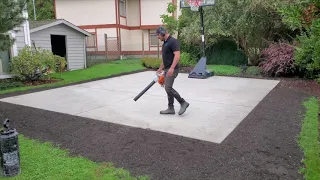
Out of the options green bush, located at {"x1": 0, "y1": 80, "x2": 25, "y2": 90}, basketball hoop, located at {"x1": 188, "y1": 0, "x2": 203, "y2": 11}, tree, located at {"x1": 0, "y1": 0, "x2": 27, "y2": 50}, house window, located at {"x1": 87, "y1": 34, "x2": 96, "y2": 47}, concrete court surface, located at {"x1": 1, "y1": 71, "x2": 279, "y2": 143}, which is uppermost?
basketball hoop, located at {"x1": 188, "y1": 0, "x2": 203, "y2": 11}

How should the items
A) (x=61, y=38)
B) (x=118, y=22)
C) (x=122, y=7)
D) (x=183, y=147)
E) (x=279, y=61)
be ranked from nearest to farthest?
(x=183, y=147), (x=279, y=61), (x=61, y=38), (x=118, y=22), (x=122, y=7)

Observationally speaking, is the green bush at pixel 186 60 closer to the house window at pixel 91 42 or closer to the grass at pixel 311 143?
the grass at pixel 311 143

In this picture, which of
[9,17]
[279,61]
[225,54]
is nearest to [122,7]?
[225,54]

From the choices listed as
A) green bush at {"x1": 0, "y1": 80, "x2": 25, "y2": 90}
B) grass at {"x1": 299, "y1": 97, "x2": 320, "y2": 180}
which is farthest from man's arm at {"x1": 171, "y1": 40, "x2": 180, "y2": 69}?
green bush at {"x1": 0, "y1": 80, "x2": 25, "y2": 90}

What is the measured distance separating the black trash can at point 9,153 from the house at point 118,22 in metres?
16.6

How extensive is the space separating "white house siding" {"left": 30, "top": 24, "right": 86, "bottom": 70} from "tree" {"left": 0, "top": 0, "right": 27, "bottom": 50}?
7.07 m

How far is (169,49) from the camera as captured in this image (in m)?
4.80

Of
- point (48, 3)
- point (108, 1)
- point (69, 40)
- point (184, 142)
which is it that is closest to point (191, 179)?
point (184, 142)

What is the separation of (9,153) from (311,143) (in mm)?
3889

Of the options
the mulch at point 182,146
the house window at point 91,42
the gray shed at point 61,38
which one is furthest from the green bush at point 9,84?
the house window at point 91,42

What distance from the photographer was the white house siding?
480 inches

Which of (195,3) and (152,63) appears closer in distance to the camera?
(195,3)

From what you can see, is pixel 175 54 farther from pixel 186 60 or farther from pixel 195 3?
pixel 186 60

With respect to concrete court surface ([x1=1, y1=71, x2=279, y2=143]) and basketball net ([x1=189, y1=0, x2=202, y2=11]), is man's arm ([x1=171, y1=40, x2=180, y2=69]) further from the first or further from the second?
basketball net ([x1=189, y1=0, x2=202, y2=11])
